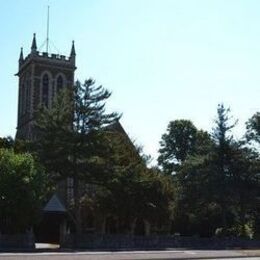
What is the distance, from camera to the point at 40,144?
47562 mm

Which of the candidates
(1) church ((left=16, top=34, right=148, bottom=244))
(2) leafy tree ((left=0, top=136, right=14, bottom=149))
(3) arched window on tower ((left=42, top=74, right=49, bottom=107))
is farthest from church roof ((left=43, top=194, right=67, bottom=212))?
(3) arched window on tower ((left=42, top=74, right=49, bottom=107))

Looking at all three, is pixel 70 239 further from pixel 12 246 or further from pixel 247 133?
pixel 247 133

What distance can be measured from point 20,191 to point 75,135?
711 cm

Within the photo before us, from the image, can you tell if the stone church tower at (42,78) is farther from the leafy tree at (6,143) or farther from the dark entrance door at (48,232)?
the dark entrance door at (48,232)

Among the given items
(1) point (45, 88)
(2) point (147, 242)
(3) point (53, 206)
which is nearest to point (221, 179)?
(2) point (147, 242)

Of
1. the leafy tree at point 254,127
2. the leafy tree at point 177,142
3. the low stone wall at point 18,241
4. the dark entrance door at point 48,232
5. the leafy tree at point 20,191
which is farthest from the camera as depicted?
the leafy tree at point 177,142

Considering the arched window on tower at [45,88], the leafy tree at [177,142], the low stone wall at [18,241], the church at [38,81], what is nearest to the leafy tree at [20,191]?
the low stone wall at [18,241]

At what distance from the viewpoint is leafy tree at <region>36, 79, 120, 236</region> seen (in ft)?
154

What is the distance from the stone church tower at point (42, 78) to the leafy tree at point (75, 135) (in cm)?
2700

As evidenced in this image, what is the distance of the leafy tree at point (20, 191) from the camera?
137ft

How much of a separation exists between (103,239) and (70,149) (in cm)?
709

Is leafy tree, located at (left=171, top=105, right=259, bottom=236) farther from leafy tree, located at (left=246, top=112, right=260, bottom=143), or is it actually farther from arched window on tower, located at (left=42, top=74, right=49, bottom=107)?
arched window on tower, located at (left=42, top=74, right=49, bottom=107)

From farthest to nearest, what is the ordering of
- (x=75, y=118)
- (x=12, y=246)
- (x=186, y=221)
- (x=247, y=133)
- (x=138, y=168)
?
(x=247, y=133) → (x=186, y=221) → (x=138, y=168) → (x=75, y=118) → (x=12, y=246)

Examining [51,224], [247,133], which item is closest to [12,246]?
[51,224]
